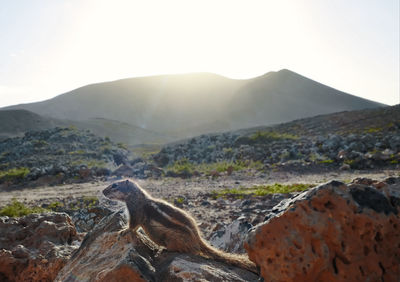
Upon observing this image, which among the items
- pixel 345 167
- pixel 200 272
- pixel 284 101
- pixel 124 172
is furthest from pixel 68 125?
pixel 284 101

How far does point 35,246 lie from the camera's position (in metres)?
4.74

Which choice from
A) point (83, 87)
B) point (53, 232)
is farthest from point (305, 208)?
point (83, 87)

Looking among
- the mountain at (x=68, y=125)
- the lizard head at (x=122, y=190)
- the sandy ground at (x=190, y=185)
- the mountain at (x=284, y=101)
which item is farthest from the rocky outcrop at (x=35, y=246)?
the mountain at (x=284, y=101)

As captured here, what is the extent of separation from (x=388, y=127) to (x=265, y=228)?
23.3 metres

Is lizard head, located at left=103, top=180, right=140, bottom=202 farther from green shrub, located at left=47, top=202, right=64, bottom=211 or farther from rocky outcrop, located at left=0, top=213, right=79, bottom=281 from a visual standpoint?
green shrub, located at left=47, top=202, right=64, bottom=211

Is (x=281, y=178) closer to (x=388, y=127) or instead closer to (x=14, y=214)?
(x=14, y=214)

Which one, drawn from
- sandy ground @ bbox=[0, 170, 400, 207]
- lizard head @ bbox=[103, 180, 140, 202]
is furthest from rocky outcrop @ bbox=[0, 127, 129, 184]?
lizard head @ bbox=[103, 180, 140, 202]

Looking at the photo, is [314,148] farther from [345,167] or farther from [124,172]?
[124,172]

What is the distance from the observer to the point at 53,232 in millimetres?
4934

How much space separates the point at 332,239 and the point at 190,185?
12.0m

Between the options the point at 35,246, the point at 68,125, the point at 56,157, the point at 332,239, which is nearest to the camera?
the point at 332,239

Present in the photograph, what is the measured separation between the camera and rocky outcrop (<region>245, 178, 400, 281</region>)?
2543mm

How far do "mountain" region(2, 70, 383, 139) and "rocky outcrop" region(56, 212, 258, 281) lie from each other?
71.9 m

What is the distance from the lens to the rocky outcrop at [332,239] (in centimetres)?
254
